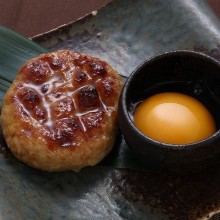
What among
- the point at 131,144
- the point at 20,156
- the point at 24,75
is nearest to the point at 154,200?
the point at 131,144

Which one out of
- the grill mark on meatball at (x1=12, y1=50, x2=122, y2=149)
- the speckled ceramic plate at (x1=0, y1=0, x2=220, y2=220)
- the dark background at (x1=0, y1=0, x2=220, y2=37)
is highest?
the grill mark on meatball at (x1=12, y1=50, x2=122, y2=149)

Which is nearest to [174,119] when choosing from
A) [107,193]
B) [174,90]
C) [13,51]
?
[174,90]

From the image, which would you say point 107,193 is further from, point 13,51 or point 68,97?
point 13,51

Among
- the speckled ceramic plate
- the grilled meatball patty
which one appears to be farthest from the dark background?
the speckled ceramic plate

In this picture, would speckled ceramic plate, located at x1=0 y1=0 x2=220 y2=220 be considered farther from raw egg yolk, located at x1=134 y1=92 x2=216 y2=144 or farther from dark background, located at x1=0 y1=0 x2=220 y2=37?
dark background, located at x1=0 y1=0 x2=220 y2=37

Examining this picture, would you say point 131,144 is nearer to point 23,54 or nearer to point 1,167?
point 1,167

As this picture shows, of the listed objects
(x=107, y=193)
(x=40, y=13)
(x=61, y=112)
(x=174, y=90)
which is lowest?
(x=40, y=13)

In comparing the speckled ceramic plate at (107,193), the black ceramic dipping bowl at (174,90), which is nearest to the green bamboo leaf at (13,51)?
the speckled ceramic plate at (107,193)
